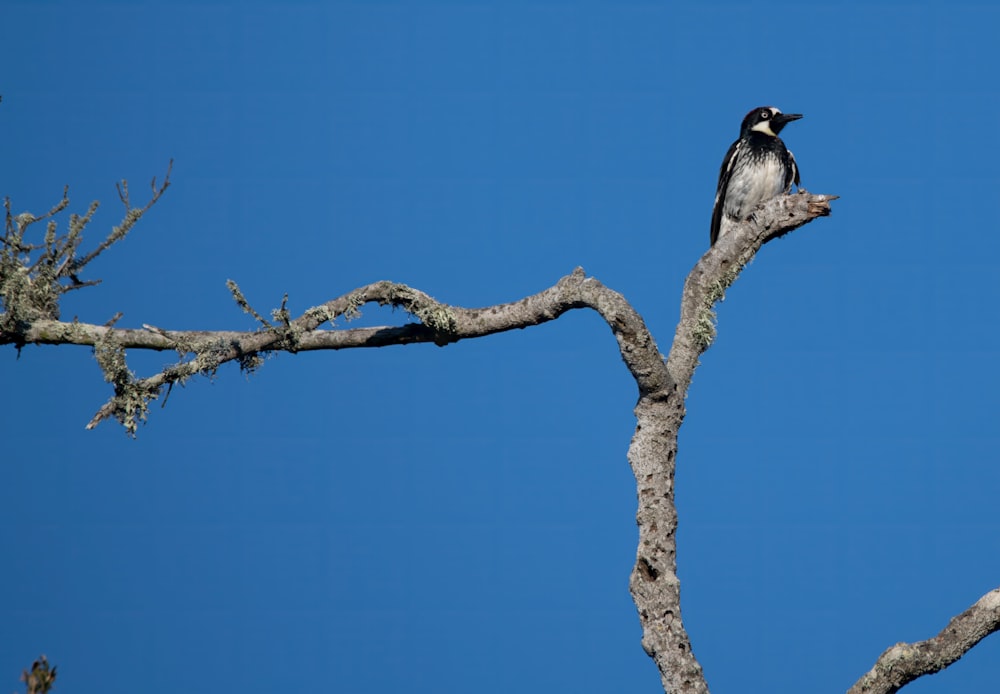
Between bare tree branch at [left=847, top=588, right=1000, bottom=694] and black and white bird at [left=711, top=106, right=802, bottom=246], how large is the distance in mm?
4826

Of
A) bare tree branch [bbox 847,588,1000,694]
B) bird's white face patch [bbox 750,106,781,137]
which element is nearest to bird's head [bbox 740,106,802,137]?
bird's white face patch [bbox 750,106,781,137]

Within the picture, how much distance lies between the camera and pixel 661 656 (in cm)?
432

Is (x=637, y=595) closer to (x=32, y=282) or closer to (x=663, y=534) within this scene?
(x=663, y=534)

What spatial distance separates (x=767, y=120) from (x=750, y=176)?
2.67 feet

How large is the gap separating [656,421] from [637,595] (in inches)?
27.7

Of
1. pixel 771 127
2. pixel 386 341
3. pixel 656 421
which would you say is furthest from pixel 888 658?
pixel 771 127

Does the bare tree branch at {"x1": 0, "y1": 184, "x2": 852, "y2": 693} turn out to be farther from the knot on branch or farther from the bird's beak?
the bird's beak

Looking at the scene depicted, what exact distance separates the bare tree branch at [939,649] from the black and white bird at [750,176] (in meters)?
4.83

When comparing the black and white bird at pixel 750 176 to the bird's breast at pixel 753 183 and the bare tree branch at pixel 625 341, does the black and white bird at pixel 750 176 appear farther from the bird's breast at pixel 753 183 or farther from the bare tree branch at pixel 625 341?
the bare tree branch at pixel 625 341

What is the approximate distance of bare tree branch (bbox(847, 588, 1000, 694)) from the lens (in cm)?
405

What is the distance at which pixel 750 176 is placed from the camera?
339 inches

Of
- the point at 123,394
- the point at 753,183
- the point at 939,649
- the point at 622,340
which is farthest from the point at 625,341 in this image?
the point at 753,183

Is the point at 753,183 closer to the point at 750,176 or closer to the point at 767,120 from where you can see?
the point at 750,176

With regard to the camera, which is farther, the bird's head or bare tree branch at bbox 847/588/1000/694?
the bird's head
